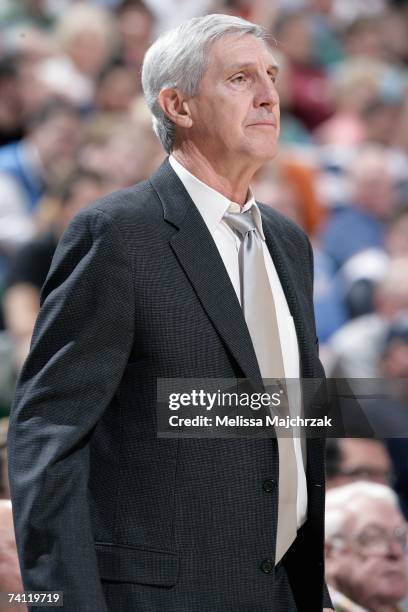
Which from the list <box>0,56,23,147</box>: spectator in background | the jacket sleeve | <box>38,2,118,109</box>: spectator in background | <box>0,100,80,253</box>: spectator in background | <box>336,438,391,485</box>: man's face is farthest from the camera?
<box>38,2,118,109</box>: spectator in background

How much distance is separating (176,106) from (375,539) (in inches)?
53.7

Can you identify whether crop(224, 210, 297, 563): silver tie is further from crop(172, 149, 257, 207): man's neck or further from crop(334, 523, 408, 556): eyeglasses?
crop(334, 523, 408, 556): eyeglasses

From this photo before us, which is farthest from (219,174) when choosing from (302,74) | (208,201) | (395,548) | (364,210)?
(302,74)

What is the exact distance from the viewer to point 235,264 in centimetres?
181

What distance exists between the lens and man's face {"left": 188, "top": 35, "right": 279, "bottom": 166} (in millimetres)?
1824

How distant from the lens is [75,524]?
159cm

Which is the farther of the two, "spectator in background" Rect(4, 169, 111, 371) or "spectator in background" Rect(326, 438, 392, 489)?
"spectator in background" Rect(4, 169, 111, 371)

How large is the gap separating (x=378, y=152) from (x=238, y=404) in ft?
14.0

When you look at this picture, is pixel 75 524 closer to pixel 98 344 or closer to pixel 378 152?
pixel 98 344

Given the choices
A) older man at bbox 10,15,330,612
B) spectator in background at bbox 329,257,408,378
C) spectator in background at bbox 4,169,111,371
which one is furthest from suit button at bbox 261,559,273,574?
spectator in background at bbox 4,169,111,371

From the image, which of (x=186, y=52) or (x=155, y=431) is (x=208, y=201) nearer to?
(x=186, y=52)

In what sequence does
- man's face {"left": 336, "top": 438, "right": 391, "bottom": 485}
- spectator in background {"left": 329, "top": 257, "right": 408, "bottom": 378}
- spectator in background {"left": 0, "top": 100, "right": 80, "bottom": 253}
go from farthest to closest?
spectator in background {"left": 0, "top": 100, "right": 80, "bottom": 253} < spectator in background {"left": 329, "top": 257, "right": 408, "bottom": 378} < man's face {"left": 336, "top": 438, "right": 391, "bottom": 485}

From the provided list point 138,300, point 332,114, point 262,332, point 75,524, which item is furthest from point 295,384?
point 332,114

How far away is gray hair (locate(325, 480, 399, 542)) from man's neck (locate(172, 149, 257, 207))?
1.13 meters
